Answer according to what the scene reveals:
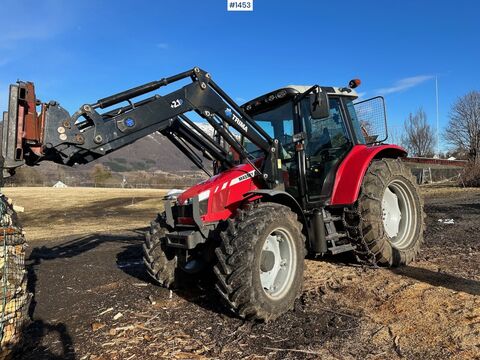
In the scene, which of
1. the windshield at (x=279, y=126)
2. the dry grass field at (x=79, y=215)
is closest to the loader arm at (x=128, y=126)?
the windshield at (x=279, y=126)

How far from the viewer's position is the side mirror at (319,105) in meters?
5.34

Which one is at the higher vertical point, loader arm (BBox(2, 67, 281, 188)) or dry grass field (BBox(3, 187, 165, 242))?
loader arm (BBox(2, 67, 281, 188))

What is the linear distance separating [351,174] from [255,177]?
1414 mm

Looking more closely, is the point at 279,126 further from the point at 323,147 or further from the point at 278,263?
the point at 278,263

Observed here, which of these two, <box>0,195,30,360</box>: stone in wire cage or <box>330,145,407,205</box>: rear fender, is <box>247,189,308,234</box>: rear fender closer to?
<box>330,145,407,205</box>: rear fender

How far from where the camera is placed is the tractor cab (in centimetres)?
600

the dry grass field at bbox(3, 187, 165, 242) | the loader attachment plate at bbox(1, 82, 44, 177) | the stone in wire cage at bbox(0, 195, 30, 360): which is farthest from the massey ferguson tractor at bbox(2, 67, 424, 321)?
the dry grass field at bbox(3, 187, 165, 242)

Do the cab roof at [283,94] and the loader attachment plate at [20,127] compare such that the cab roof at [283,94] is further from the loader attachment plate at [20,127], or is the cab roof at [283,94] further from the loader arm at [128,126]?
the loader attachment plate at [20,127]

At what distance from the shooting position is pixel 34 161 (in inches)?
163

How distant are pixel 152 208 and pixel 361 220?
61.8 feet

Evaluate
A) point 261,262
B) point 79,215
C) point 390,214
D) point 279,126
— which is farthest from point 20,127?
point 79,215

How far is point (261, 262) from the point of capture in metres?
4.61

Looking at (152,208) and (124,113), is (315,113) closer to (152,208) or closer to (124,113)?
(124,113)

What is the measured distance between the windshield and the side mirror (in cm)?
70
